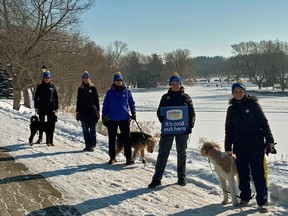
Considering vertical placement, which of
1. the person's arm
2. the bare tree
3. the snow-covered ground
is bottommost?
the snow-covered ground

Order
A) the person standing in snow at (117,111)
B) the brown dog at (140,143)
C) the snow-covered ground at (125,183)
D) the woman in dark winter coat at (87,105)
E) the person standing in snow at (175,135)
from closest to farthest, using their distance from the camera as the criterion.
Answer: the snow-covered ground at (125,183) → the person standing in snow at (175,135) → the person standing in snow at (117,111) → the brown dog at (140,143) → the woman in dark winter coat at (87,105)

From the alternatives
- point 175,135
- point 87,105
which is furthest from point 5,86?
point 175,135

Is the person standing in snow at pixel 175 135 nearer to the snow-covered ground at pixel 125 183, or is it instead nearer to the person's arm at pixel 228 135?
the snow-covered ground at pixel 125 183

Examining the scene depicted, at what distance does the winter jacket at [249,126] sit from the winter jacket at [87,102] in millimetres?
4825

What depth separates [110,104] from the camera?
7871mm

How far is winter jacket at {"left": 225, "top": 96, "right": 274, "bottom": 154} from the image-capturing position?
5117 millimetres

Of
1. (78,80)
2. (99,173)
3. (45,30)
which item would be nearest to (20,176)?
(99,173)

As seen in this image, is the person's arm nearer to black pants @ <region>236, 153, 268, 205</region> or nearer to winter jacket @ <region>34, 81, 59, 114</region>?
black pants @ <region>236, 153, 268, 205</region>

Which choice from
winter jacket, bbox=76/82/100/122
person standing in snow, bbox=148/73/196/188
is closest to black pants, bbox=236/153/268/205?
person standing in snow, bbox=148/73/196/188

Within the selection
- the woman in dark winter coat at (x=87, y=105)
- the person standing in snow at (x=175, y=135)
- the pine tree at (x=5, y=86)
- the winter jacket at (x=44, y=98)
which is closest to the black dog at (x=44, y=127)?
the winter jacket at (x=44, y=98)

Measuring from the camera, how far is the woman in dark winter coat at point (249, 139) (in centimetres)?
512

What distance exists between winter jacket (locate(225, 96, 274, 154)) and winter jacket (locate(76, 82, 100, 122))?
190 inches

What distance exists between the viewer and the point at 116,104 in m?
7.81

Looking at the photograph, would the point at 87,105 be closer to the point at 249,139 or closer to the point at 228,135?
the point at 228,135
